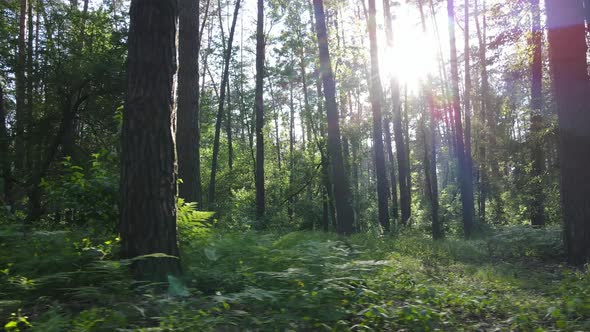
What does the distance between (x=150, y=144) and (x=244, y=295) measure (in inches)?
78.2

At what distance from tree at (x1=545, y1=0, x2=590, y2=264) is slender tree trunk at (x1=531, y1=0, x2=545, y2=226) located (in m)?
3.83

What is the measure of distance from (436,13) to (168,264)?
25715 millimetres

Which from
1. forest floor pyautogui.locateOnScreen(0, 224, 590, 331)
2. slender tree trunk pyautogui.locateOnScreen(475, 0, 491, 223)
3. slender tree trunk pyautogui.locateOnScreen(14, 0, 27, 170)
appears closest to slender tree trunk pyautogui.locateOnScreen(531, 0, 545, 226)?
slender tree trunk pyautogui.locateOnScreen(475, 0, 491, 223)

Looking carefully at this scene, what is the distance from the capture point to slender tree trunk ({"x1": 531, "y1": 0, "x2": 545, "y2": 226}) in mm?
12709

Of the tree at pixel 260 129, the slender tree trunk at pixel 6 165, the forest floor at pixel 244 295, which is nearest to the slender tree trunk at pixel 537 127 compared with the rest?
the forest floor at pixel 244 295

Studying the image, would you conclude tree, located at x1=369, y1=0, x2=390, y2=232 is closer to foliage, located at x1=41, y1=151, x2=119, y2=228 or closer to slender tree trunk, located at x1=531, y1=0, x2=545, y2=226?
slender tree trunk, located at x1=531, y1=0, x2=545, y2=226

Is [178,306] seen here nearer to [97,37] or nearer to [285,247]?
[285,247]

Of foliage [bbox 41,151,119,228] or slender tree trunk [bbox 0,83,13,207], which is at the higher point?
slender tree trunk [bbox 0,83,13,207]

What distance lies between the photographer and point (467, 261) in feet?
34.3

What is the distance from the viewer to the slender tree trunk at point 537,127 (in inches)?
500

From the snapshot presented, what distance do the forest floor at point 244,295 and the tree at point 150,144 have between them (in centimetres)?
35

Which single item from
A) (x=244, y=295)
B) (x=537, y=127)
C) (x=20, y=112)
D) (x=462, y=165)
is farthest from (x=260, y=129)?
(x=244, y=295)

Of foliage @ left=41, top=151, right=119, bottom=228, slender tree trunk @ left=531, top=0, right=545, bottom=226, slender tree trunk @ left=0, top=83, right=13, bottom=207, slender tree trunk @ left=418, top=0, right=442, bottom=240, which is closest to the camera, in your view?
foliage @ left=41, top=151, right=119, bottom=228

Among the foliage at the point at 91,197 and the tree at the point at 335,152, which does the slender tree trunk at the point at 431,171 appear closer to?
the tree at the point at 335,152
